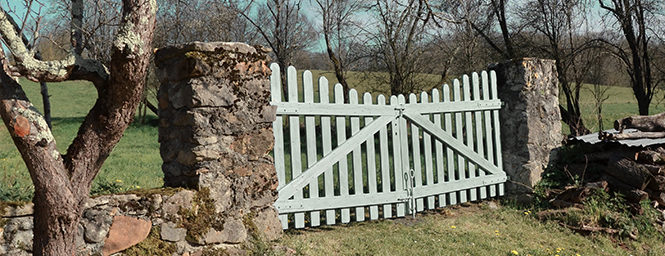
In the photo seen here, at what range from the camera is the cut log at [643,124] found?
6.14 metres

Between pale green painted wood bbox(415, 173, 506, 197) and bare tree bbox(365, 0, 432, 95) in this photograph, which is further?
bare tree bbox(365, 0, 432, 95)

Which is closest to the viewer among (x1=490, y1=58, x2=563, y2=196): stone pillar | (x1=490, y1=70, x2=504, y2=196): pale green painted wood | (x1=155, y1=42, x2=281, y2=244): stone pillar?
(x1=155, y1=42, x2=281, y2=244): stone pillar

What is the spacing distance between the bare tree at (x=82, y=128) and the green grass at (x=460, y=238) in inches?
70.3

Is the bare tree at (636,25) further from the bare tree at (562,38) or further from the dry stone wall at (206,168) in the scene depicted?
the dry stone wall at (206,168)

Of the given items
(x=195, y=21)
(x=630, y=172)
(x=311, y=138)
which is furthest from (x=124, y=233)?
(x=195, y=21)

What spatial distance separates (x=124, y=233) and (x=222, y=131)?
1.02 meters

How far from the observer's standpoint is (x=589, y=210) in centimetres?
564

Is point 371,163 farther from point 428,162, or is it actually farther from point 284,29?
point 284,29

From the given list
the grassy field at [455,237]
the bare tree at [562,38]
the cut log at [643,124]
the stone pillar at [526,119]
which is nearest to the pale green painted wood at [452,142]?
the stone pillar at [526,119]

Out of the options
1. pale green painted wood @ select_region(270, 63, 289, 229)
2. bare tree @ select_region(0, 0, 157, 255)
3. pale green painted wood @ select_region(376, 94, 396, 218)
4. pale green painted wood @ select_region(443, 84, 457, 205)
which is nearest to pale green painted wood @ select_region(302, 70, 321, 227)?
pale green painted wood @ select_region(270, 63, 289, 229)

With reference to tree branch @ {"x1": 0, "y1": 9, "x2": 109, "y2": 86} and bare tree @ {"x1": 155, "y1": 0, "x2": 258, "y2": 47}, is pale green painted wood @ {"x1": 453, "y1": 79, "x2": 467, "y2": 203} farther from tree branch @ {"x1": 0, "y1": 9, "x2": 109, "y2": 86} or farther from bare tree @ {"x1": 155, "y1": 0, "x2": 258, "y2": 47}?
bare tree @ {"x1": 155, "y1": 0, "x2": 258, "y2": 47}

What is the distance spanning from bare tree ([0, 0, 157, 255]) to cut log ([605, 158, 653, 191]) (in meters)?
5.54

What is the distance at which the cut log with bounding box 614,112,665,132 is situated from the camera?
6141mm

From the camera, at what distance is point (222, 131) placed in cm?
385
